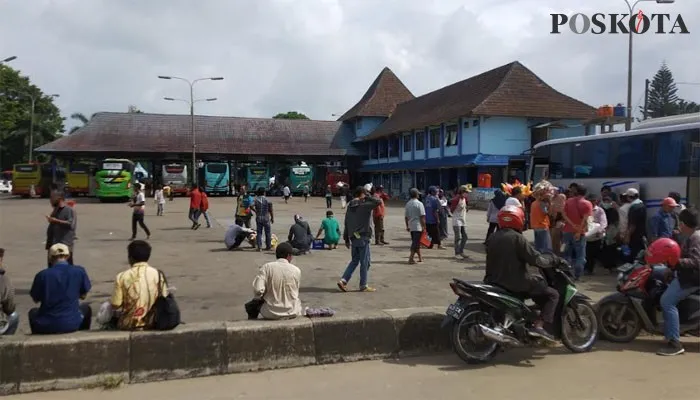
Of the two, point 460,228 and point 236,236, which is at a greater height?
point 460,228

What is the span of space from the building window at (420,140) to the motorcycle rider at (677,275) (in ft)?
122

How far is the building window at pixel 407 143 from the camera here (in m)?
44.9

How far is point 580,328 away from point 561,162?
10.5m

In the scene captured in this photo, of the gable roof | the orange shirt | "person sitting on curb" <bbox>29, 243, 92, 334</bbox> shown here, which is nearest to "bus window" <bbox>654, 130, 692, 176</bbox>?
the orange shirt

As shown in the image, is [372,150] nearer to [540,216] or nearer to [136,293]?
[540,216]

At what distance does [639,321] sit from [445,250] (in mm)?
8120

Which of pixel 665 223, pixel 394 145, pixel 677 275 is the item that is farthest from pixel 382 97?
pixel 677 275

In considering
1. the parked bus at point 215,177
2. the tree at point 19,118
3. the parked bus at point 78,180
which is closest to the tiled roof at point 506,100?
the parked bus at point 215,177

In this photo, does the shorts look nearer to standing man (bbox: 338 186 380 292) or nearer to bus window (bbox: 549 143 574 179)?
standing man (bbox: 338 186 380 292)

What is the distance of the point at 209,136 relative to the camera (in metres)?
52.1

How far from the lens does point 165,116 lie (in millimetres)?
53969

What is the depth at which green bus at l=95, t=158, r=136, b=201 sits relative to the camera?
37.2 metres

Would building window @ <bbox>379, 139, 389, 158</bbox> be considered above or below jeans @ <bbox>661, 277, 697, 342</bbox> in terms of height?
above

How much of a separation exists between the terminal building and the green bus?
309 inches
